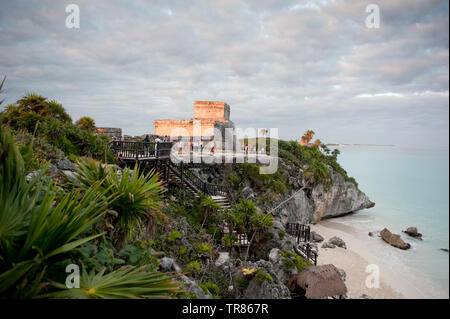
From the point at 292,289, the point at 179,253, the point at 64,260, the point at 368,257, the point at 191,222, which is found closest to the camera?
the point at 64,260

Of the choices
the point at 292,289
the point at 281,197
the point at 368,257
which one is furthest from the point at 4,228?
the point at 368,257

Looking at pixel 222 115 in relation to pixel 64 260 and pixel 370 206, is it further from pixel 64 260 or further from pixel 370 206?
pixel 64 260

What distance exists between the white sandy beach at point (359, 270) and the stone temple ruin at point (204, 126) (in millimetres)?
15132

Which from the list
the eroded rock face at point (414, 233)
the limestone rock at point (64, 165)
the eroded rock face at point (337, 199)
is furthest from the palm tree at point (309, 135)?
the limestone rock at point (64, 165)

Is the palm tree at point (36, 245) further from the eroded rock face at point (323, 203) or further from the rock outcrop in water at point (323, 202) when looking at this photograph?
the rock outcrop in water at point (323, 202)

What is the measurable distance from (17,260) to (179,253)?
7101 mm

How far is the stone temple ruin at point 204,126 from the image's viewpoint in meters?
28.7

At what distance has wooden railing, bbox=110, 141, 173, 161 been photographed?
11258 millimetres

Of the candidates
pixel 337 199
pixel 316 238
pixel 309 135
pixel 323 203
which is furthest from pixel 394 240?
pixel 309 135

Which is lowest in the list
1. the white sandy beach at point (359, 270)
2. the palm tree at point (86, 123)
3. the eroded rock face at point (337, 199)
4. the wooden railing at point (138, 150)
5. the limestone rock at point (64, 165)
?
the white sandy beach at point (359, 270)

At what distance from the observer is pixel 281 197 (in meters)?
21.1

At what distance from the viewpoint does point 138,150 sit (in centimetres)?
1096

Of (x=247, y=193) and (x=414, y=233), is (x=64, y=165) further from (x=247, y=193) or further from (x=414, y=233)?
(x=414, y=233)

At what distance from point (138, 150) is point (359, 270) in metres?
16.9
